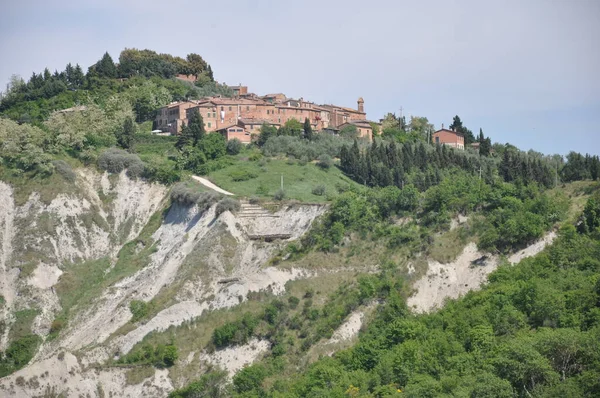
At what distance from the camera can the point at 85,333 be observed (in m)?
72.2

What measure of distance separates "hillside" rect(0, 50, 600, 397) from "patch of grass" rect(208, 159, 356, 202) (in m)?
0.23

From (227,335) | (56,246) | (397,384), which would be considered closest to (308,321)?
(227,335)

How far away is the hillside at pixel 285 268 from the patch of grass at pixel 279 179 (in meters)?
0.23

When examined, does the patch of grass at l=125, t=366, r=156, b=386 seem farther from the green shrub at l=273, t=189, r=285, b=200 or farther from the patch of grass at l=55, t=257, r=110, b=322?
the green shrub at l=273, t=189, r=285, b=200

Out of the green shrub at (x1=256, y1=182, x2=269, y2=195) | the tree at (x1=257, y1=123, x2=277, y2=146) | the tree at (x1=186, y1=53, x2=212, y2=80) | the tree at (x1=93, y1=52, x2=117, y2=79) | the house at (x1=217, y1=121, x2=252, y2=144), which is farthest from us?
the tree at (x1=186, y1=53, x2=212, y2=80)

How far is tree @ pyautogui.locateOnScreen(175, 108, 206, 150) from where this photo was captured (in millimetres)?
94062

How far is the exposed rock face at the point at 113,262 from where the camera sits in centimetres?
6681

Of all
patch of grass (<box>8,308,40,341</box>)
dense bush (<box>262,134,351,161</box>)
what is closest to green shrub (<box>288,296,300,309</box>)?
patch of grass (<box>8,308,40,341</box>)

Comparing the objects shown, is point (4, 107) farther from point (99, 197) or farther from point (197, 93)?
point (99, 197)

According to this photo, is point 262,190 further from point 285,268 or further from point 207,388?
point 207,388

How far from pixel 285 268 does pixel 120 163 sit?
78.4 feet

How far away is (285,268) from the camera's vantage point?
72.1 metres

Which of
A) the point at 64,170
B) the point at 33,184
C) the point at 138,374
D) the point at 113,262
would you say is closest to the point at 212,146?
the point at 64,170

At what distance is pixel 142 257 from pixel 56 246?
6.84 m
